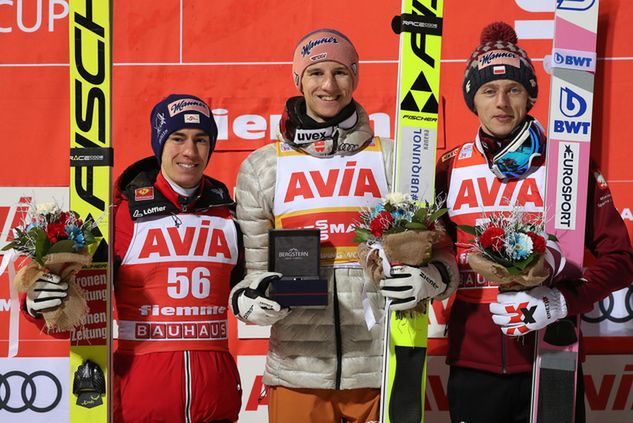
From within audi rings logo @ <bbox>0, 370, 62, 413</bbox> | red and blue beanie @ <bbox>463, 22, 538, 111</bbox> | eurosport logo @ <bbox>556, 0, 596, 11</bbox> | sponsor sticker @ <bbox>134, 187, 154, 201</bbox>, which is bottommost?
audi rings logo @ <bbox>0, 370, 62, 413</bbox>

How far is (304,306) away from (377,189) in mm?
533

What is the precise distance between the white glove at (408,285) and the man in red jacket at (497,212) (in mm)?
296

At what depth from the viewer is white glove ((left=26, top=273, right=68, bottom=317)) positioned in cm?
313

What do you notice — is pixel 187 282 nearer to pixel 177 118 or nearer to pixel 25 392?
pixel 177 118

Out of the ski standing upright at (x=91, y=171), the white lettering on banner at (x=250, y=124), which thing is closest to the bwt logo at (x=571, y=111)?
the white lettering on banner at (x=250, y=124)

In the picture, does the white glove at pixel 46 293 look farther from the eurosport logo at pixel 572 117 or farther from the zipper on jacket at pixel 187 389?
the eurosport logo at pixel 572 117

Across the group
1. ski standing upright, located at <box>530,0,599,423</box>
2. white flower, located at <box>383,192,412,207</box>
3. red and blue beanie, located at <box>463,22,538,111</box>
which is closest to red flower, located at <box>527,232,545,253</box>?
ski standing upright, located at <box>530,0,599,423</box>

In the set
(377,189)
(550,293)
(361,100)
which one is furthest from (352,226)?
(361,100)

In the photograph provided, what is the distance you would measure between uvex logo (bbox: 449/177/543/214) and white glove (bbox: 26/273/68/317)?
1468 millimetres

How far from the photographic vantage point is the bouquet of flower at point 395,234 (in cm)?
307

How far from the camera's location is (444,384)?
435cm

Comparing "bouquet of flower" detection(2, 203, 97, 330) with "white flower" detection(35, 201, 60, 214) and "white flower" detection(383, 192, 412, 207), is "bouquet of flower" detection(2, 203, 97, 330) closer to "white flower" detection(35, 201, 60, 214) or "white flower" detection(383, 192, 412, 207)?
"white flower" detection(35, 201, 60, 214)

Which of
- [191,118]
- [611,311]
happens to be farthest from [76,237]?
[611,311]

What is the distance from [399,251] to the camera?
3080mm
